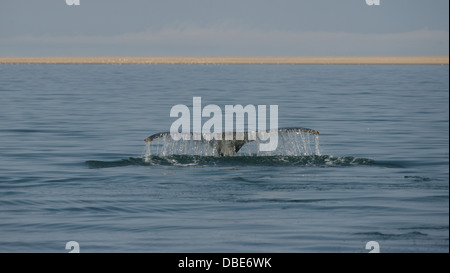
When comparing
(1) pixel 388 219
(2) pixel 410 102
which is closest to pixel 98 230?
(1) pixel 388 219

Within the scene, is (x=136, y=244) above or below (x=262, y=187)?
below

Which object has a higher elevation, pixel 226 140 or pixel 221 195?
pixel 226 140

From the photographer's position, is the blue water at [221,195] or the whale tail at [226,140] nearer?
the blue water at [221,195]

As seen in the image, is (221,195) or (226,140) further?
(226,140)

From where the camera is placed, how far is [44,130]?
39688mm

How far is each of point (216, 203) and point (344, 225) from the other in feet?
12.0

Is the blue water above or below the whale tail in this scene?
below

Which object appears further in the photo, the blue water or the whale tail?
the whale tail

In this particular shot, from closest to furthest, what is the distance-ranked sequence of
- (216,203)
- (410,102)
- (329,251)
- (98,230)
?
(329,251) < (98,230) < (216,203) < (410,102)

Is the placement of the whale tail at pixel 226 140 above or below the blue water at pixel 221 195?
above
